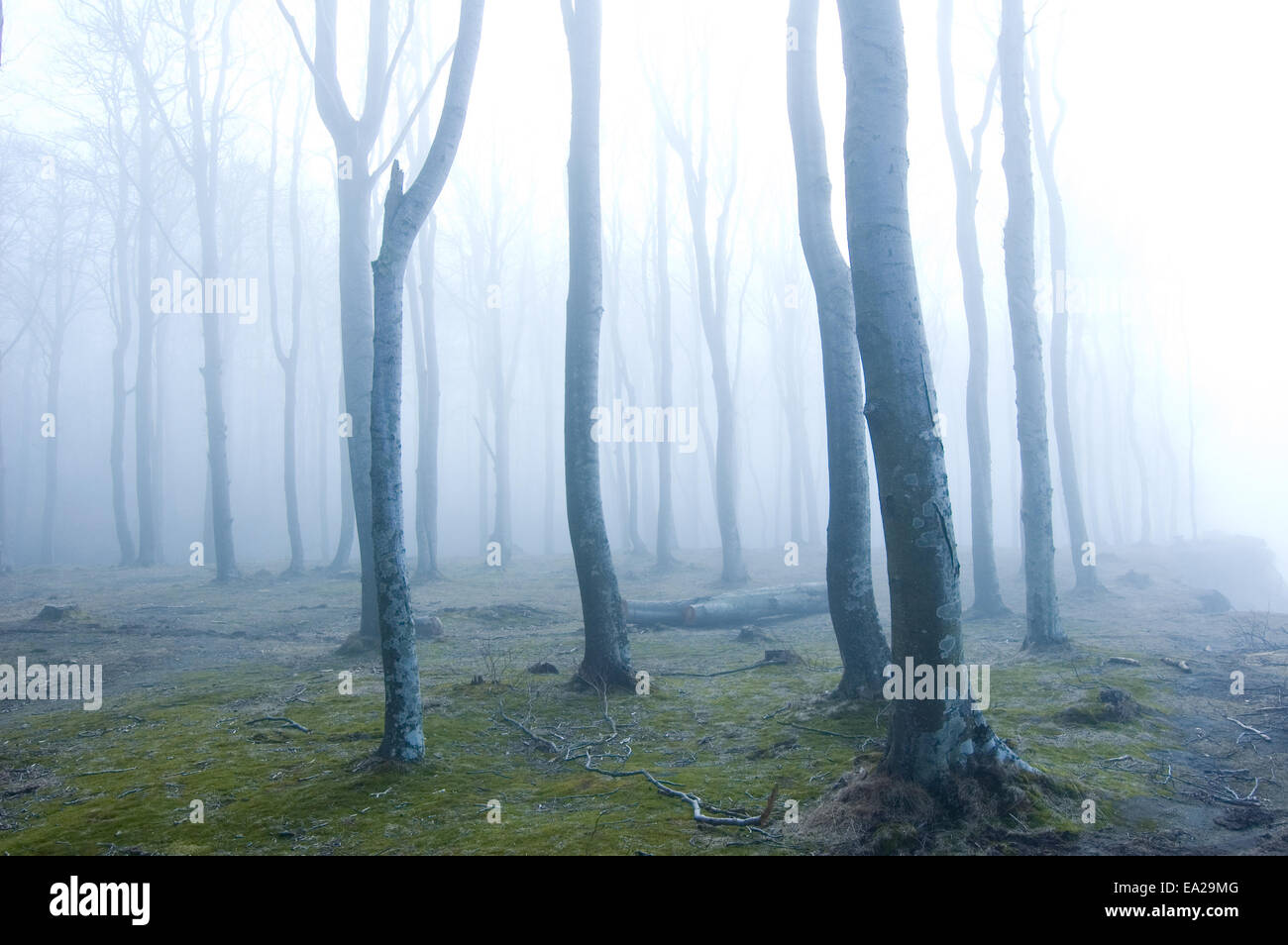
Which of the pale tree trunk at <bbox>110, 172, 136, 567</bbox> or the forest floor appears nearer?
the forest floor

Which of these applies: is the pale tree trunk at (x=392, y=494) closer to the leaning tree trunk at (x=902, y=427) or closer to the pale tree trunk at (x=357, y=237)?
the leaning tree trunk at (x=902, y=427)

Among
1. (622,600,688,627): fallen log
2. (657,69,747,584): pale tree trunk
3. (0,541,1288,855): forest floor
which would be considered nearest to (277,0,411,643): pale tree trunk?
(0,541,1288,855): forest floor

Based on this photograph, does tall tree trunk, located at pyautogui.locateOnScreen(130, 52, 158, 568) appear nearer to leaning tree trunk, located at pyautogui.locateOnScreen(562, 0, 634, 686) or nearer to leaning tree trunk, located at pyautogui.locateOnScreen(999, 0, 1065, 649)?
leaning tree trunk, located at pyautogui.locateOnScreen(562, 0, 634, 686)

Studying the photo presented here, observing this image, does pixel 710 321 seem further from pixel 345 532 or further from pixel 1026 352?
pixel 1026 352

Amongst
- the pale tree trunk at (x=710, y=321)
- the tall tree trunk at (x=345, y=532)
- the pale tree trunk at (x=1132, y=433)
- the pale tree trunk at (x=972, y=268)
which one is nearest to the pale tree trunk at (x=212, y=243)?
the tall tree trunk at (x=345, y=532)

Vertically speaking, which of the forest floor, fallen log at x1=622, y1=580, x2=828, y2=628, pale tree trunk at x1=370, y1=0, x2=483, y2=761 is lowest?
fallen log at x1=622, y1=580, x2=828, y2=628

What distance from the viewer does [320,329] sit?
37.3m

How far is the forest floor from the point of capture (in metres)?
4.39

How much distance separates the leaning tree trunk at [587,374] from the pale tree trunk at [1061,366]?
11.4m

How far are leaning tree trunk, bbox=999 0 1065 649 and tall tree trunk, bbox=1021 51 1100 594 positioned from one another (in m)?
6.37

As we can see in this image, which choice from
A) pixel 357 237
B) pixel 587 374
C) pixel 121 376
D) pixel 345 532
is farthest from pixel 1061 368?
pixel 121 376
